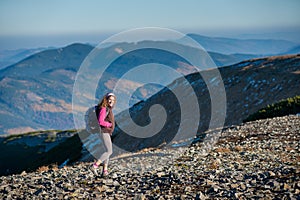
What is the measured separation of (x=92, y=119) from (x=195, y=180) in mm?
5398

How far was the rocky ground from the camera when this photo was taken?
43.6 feet

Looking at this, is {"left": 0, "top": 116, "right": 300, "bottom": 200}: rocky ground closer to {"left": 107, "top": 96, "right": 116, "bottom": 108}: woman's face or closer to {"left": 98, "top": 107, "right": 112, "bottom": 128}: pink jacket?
{"left": 98, "top": 107, "right": 112, "bottom": 128}: pink jacket

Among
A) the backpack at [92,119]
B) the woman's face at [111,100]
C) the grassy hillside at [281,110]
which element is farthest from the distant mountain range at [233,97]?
the backpack at [92,119]

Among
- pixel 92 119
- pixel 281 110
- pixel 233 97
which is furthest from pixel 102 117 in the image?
pixel 233 97

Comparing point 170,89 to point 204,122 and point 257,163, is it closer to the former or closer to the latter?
point 204,122

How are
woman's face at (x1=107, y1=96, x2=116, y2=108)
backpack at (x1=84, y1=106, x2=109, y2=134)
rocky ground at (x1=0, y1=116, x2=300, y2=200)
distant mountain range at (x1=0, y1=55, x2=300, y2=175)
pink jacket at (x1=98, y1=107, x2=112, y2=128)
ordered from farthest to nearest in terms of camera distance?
1. distant mountain range at (x1=0, y1=55, x2=300, y2=175)
2. woman's face at (x1=107, y1=96, x2=116, y2=108)
3. pink jacket at (x1=98, y1=107, x2=112, y2=128)
4. backpack at (x1=84, y1=106, x2=109, y2=134)
5. rocky ground at (x1=0, y1=116, x2=300, y2=200)

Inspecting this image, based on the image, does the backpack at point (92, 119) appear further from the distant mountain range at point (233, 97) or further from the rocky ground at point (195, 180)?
the distant mountain range at point (233, 97)

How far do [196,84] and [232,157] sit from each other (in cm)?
8188

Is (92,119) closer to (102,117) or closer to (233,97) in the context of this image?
(102,117)

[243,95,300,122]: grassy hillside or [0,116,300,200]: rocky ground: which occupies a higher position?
[0,116,300,200]: rocky ground

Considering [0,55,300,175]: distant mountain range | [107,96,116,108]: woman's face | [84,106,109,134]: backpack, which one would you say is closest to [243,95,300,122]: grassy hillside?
[0,55,300,175]: distant mountain range

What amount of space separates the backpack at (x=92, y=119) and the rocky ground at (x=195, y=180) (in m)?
2.54

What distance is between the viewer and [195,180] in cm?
1529

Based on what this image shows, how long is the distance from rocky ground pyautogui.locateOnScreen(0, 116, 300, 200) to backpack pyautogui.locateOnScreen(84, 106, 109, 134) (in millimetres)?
2544
